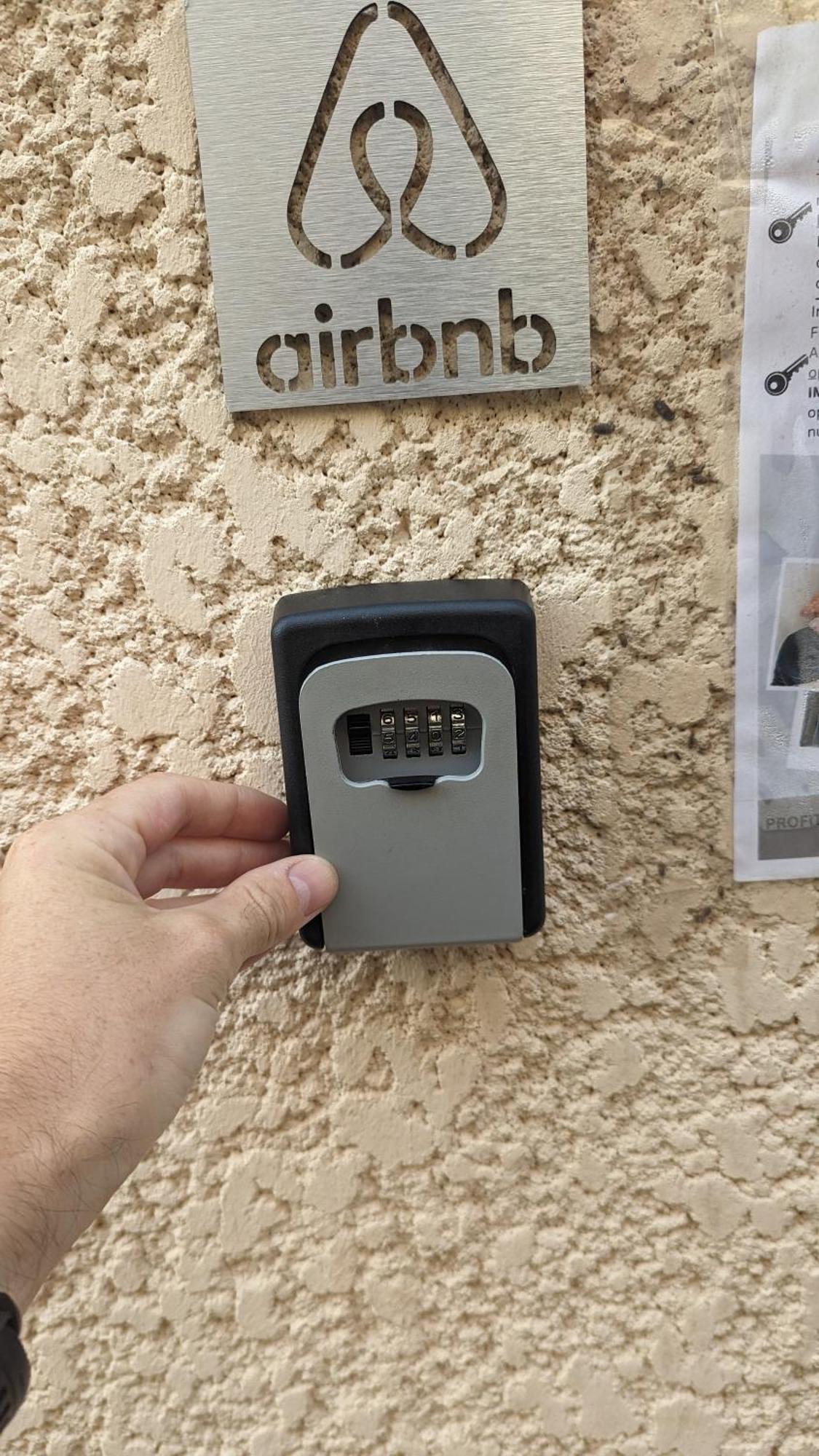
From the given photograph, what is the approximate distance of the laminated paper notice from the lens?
51cm

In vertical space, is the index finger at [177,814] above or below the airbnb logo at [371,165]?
below

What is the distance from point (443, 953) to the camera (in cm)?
60

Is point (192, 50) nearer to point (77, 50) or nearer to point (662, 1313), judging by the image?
point (77, 50)

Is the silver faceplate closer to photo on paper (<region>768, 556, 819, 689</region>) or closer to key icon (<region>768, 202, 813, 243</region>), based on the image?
photo on paper (<region>768, 556, 819, 689</region>)

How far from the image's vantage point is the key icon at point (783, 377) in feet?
1.75

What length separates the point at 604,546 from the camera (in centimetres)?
56

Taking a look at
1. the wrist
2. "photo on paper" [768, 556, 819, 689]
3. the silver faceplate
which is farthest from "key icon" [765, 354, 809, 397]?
the wrist

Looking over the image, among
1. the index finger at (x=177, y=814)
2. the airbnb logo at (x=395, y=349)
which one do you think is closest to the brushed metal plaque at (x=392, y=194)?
the airbnb logo at (x=395, y=349)

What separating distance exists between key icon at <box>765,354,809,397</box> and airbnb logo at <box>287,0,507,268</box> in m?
0.19

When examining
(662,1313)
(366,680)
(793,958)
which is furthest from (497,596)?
(662,1313)

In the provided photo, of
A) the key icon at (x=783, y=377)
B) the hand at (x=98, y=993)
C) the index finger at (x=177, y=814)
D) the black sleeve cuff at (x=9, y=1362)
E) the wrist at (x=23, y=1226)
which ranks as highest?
the key icon at (x=783, y=377)

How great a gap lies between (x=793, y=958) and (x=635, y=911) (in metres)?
0.11

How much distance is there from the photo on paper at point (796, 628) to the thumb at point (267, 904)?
32cm

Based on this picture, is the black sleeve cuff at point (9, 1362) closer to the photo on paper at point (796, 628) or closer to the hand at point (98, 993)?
the hand at point (98, 993)
